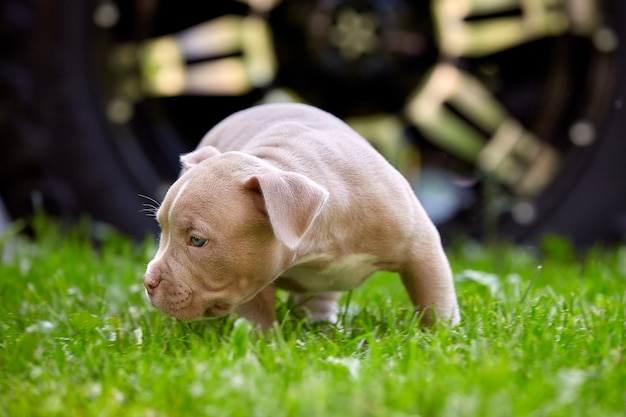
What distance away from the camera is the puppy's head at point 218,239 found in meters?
2.53

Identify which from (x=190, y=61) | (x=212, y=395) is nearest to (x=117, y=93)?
(x=190, y=61)

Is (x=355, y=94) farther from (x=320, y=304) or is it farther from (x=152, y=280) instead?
(x=152, y=280)

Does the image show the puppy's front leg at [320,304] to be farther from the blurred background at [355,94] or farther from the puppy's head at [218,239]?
the blurred background at [355,94]

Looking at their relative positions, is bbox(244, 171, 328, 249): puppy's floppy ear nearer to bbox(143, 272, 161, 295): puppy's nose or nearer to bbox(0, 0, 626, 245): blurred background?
bbox(143, 272, 161, 295): puppy's nose

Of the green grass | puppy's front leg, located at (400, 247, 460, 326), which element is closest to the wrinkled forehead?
the green grass

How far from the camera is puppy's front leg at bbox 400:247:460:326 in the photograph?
2.85 metres

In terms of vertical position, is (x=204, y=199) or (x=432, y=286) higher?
(x=204, y=199)

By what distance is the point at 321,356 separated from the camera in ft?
8.00

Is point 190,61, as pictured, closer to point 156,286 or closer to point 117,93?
point 117,93

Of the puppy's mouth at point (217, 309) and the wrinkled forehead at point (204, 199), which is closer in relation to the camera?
the wrinkled forehead at point (204, 199)

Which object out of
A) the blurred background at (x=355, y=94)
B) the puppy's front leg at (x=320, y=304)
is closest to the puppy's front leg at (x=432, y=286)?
A: the puppy's front leg at (x=320, y=304)

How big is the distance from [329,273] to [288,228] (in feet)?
1.39

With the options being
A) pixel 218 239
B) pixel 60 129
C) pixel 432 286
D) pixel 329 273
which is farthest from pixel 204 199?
pixel 60 129

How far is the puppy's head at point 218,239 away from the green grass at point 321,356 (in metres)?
0.11
